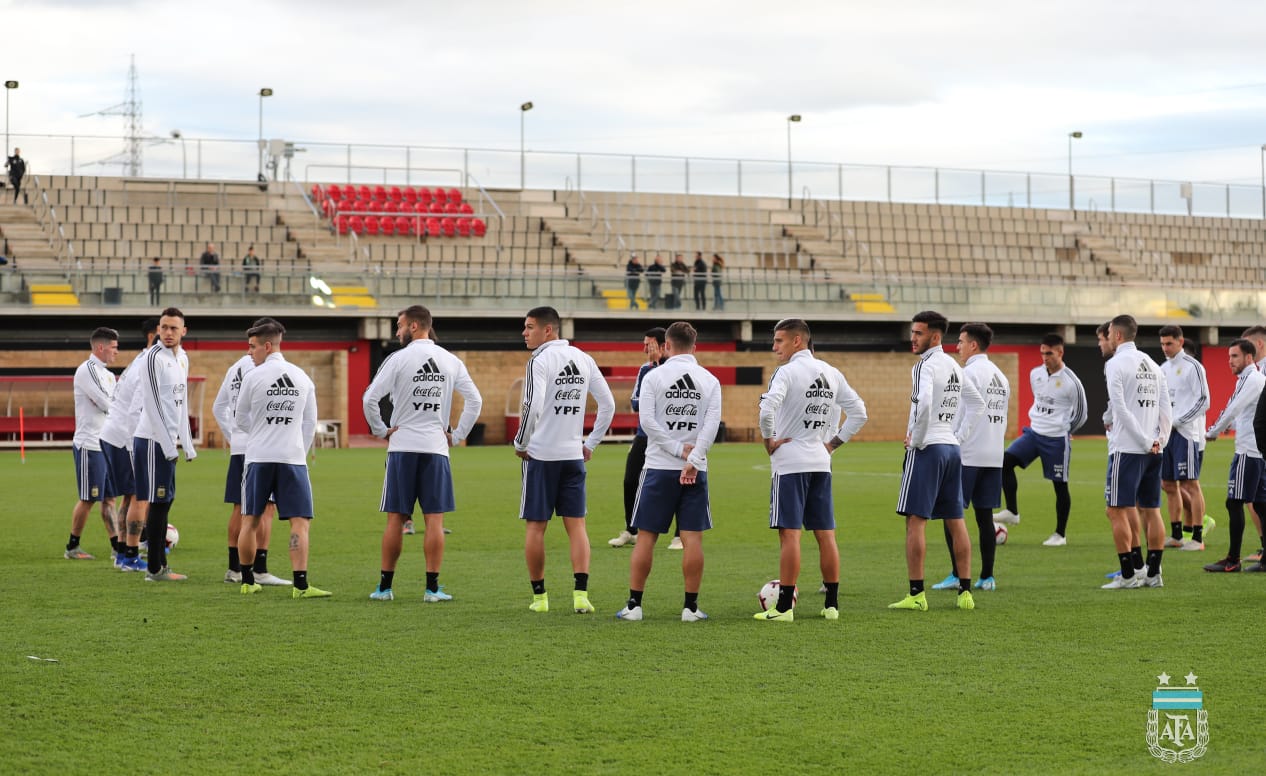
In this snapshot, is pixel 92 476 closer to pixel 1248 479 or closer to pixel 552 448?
pixel 552 448

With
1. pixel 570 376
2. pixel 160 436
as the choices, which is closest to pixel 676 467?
pixel 570 376

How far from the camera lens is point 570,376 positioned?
9.30 m

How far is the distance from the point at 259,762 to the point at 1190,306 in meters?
40.7

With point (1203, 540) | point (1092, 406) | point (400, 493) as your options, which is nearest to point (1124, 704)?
point (400, 493)

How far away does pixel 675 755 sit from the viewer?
5539mm

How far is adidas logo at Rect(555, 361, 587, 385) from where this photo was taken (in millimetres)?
9273

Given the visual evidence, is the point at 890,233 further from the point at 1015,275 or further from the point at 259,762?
the point at 259,762

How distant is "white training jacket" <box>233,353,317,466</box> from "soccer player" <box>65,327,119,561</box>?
8.87 feet

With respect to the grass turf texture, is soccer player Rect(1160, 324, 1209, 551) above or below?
above

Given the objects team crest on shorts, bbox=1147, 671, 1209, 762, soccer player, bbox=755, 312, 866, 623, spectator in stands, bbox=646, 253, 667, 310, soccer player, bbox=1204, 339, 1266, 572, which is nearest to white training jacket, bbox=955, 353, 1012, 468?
soccer player, bbox=1204, 339, 1266, 572

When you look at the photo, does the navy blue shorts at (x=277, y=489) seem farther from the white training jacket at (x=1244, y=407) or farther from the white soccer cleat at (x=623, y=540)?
the white training jacket at (x=1244, y=407)

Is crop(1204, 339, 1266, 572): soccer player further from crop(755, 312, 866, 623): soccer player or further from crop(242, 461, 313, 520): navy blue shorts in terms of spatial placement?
crop(242, 461, 313, 520): navy blue shorts

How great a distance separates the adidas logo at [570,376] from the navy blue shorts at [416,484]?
98 centimetres

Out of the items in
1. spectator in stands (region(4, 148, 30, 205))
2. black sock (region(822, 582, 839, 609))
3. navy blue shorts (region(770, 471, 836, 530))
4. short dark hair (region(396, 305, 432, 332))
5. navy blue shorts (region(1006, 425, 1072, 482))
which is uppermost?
spectator in stands (region(4, 148, 30, 205))
